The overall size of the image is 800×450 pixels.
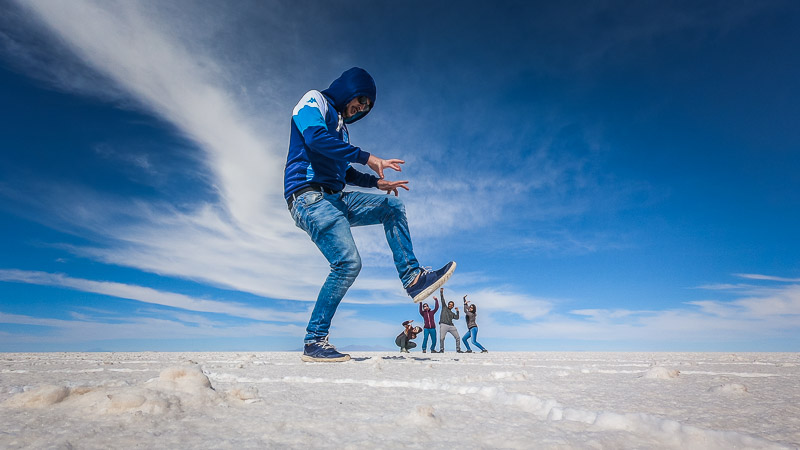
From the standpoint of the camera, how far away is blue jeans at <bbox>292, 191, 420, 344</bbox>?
3.63 metres

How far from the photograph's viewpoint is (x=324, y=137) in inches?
134

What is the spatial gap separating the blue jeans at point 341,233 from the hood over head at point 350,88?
969 mm

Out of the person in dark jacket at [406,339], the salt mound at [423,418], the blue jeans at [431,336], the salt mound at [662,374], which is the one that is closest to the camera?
the salt mound at [423,418]

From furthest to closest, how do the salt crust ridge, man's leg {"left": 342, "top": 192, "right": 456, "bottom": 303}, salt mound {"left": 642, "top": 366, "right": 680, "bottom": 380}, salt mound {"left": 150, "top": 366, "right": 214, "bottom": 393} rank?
man's leg {"left": 342, "top": 192, "right": 456, "bottom": 303} < salt mound {"left": 642, "top": 366, "right": 680, "bottom": 380} < salt mound {"left": 150, "top": 366, "right": 214, "bottom": 393} < the salt crust ridge

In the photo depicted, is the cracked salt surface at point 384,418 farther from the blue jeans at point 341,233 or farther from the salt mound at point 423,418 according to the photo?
the blue jeans at point 341,233

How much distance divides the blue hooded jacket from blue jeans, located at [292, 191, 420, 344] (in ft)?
0.65

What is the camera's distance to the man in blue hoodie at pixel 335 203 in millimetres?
3518

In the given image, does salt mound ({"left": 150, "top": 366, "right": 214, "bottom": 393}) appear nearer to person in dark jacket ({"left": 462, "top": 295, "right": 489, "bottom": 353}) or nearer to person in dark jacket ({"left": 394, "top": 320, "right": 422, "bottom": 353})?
person in dark jacket ({"left": 394, "top": 320, "right": 422, "bottom": 353})

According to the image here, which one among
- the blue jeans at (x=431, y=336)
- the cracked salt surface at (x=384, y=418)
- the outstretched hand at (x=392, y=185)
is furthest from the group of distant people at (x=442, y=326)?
the cracked salt surface at (x=384, y=418)

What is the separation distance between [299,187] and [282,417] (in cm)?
275

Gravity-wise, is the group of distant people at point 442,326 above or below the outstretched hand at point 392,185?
below

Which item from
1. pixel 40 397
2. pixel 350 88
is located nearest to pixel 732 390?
pixel 40 397

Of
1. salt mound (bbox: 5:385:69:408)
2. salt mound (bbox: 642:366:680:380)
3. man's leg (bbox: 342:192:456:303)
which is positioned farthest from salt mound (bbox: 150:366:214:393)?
man's leg (bbox: 342:192:456:303)

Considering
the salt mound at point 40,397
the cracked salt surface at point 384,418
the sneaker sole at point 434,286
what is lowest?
the cracked salt surface at point 384,418
